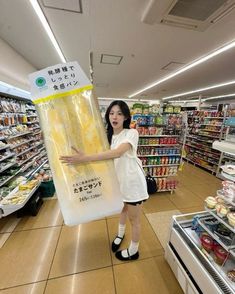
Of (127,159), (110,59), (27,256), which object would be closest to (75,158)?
(127,159)

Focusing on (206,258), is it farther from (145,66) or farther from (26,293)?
(145,66)

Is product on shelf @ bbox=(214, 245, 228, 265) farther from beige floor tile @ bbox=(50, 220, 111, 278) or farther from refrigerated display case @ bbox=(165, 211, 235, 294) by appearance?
beige floor tile @ bbox=(50, 220, 111, 278)

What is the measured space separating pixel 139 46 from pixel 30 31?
2098 millimetres

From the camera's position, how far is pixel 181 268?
1447mm

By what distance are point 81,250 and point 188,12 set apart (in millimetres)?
3384

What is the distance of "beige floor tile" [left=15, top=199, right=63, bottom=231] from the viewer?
2.29m

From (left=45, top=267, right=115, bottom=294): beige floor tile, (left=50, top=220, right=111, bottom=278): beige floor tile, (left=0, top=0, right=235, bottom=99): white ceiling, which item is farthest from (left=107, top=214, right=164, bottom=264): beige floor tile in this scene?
(left=0, top=0, right=235, bottom=99): white ceiling

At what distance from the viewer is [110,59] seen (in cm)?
401

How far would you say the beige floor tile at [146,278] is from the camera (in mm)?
1493

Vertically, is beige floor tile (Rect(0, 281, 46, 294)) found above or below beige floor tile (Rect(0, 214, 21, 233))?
Result: below

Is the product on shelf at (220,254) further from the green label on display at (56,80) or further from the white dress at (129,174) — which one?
the green label on display at (56,80)

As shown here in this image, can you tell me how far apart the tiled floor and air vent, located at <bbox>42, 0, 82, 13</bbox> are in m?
3.16

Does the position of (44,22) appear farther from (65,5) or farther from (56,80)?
(56,80)

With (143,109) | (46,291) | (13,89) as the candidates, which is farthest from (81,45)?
(46,291)
